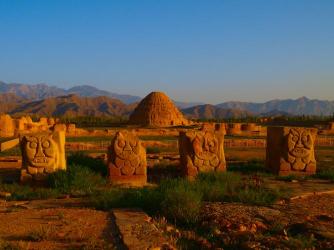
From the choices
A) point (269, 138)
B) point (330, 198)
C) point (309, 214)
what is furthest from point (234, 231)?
point (269, 138)

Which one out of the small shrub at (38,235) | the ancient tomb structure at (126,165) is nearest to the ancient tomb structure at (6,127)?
the ancient tomb structure at (126,165)

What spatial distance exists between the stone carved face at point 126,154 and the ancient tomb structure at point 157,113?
3098cm

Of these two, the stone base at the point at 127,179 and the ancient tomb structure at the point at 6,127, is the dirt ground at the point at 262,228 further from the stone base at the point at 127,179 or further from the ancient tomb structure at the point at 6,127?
the ancient tomb structure at the point at 6,127

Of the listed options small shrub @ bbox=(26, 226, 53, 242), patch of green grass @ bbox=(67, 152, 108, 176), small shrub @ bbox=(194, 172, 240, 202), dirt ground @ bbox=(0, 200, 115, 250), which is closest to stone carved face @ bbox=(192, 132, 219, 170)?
small shrub @ bbox=(194, 172, 240, 202)

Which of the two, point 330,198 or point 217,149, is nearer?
point 330,198

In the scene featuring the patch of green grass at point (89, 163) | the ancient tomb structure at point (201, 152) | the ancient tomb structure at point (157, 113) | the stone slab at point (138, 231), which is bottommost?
the stone slab at point (138, 231)

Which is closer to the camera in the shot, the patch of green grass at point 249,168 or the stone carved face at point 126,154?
the stone carved face at point 126,154

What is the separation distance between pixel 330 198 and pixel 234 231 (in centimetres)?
374

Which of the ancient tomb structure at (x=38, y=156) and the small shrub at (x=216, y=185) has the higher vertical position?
the ancient tomb structure at (x=38, y=156)

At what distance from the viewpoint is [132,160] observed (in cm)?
1166

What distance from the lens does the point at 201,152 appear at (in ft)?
39.9

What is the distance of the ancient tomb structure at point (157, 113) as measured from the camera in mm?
43812

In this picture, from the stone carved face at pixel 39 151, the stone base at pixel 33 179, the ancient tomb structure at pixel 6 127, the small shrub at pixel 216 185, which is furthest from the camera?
the ancient tomb structure at pixel 6 127

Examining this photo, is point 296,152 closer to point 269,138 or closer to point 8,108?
point 269,138
